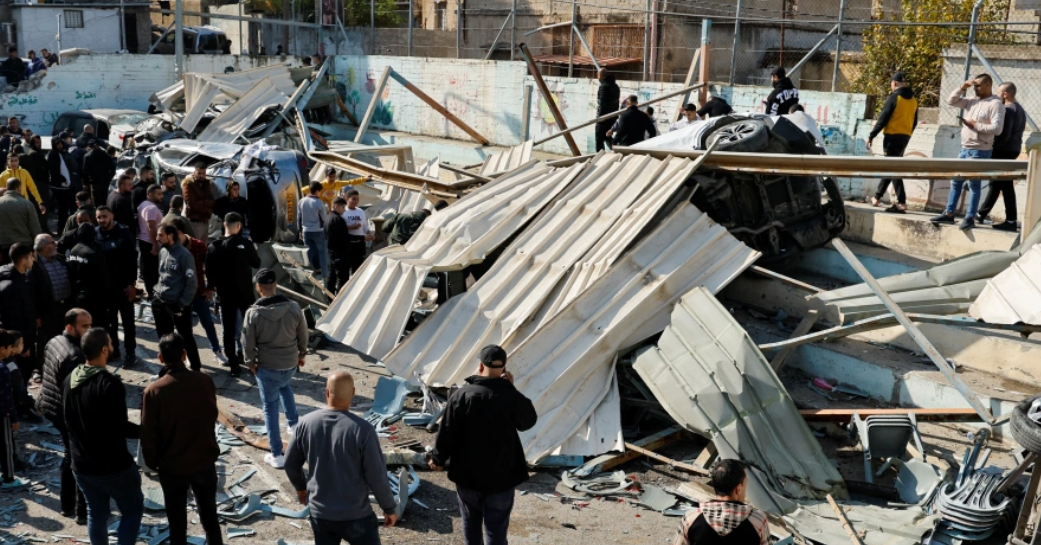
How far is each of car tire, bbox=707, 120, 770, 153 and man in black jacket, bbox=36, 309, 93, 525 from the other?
6.03 meters

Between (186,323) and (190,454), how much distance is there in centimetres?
408

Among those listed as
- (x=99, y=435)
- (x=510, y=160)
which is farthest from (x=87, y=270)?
(x=510, y=160)

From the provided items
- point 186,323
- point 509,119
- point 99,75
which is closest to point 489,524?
point 186,323

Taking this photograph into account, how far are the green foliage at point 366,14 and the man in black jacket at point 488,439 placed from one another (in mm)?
25627

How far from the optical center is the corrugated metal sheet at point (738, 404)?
702 centimetres

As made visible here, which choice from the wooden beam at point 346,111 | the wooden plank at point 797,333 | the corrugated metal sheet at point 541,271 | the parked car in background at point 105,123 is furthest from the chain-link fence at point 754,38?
the parked car in background at point 105,123

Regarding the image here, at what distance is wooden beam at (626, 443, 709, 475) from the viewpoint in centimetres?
739

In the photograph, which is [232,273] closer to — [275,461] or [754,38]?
[275,461]

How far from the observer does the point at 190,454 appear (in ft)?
18.7

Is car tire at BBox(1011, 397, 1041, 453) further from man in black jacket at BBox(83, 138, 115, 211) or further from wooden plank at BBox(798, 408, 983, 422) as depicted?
man in black jacket at BBox(83, 138, 115, 211)

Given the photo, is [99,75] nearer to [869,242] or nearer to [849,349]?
[869,242]

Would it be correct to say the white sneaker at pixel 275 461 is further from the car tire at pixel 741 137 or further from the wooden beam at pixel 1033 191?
the wooden beam at pixel 1033 191

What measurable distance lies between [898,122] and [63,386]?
389 inches

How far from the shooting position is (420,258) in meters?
9.80
